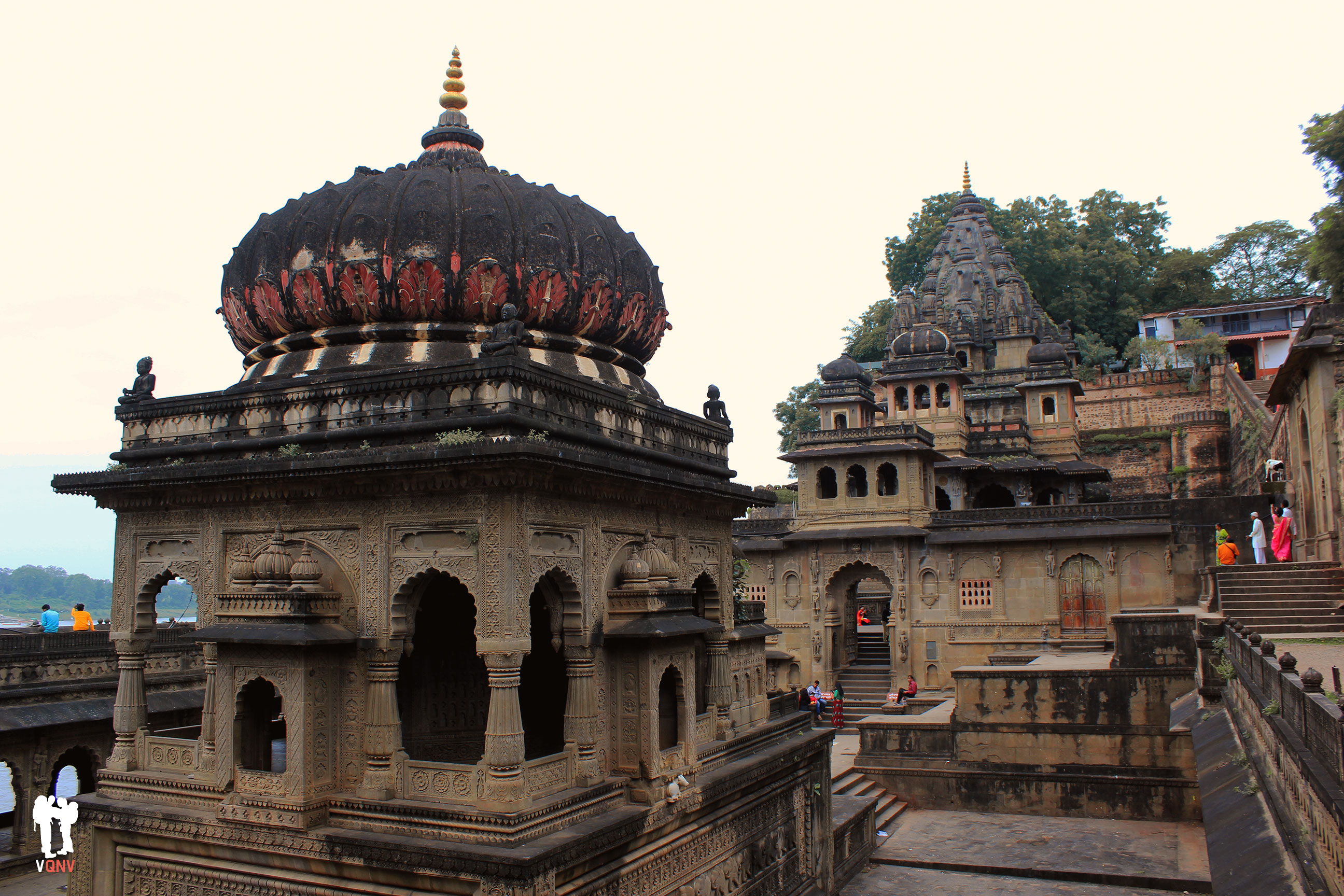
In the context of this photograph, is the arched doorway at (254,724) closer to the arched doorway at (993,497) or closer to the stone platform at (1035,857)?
the stone platform at (1035,857)

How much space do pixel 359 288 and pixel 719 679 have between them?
256 inches

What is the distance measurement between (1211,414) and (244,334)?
43.5 meters

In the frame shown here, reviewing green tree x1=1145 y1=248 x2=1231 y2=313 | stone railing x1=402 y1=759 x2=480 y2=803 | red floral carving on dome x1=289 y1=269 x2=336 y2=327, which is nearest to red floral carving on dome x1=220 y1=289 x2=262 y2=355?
red floral carving on dome x1=289 y1=269 x2=336 y2=327

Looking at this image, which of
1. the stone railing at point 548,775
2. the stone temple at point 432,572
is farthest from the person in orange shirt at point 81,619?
the stone railing at point 548,775

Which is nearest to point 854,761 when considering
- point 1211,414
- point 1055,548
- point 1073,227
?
point 1055,548

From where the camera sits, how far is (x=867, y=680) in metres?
33.3

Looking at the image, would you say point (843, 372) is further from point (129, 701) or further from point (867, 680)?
point (129, 701)

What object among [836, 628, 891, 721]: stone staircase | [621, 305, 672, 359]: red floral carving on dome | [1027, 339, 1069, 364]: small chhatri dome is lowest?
[836, 628, 891, 721]: stone staircase

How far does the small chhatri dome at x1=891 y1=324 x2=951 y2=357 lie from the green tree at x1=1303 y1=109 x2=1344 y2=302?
1930cm

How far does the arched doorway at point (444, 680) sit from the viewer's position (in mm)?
12195

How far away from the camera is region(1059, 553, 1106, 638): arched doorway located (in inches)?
1200

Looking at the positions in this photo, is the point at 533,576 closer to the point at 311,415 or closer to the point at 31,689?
the point at 311,415

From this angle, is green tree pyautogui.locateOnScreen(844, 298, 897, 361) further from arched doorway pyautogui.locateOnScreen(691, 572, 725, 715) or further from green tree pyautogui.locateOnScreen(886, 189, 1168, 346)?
arched doorway pyautogui.locateOnScreen(691, 572, 725, 715)

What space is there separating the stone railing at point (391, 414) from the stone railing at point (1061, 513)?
2253 cm
